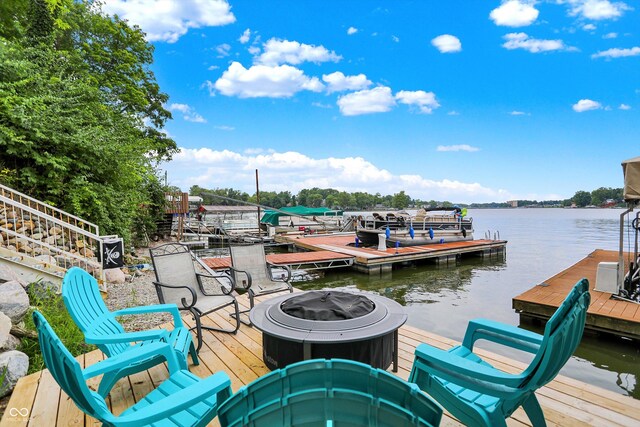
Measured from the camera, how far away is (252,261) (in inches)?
194

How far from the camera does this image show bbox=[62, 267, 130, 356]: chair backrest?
6.98 feet

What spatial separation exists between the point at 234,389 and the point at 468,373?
1742 millimetres

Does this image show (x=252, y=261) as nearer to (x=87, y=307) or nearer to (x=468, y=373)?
(x=87, y=307)

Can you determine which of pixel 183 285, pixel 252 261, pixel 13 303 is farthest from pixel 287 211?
pixel 13 303

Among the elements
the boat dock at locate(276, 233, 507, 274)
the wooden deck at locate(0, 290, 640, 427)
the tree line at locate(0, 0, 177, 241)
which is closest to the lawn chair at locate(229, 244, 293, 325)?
the wooden deck at locate(0, 290, 640, 427)

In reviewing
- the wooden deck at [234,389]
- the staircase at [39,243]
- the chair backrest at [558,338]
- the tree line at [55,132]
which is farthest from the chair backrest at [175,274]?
the tree line at [55,132]

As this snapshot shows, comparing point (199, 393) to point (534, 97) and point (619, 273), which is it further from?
point (534, 97)

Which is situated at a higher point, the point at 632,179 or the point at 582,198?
the point at 582,198

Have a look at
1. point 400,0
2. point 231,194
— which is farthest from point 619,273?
point 231,194

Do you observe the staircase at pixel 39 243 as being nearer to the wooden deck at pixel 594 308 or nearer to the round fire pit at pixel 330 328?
the round fire pit at pixel 330 328

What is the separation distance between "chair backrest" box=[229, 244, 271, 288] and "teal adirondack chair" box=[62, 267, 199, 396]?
2196mm

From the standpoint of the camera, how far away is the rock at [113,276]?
619 cm

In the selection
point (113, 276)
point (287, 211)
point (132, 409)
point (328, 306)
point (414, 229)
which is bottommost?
point (113, 276)

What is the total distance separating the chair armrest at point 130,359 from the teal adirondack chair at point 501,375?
149cm
